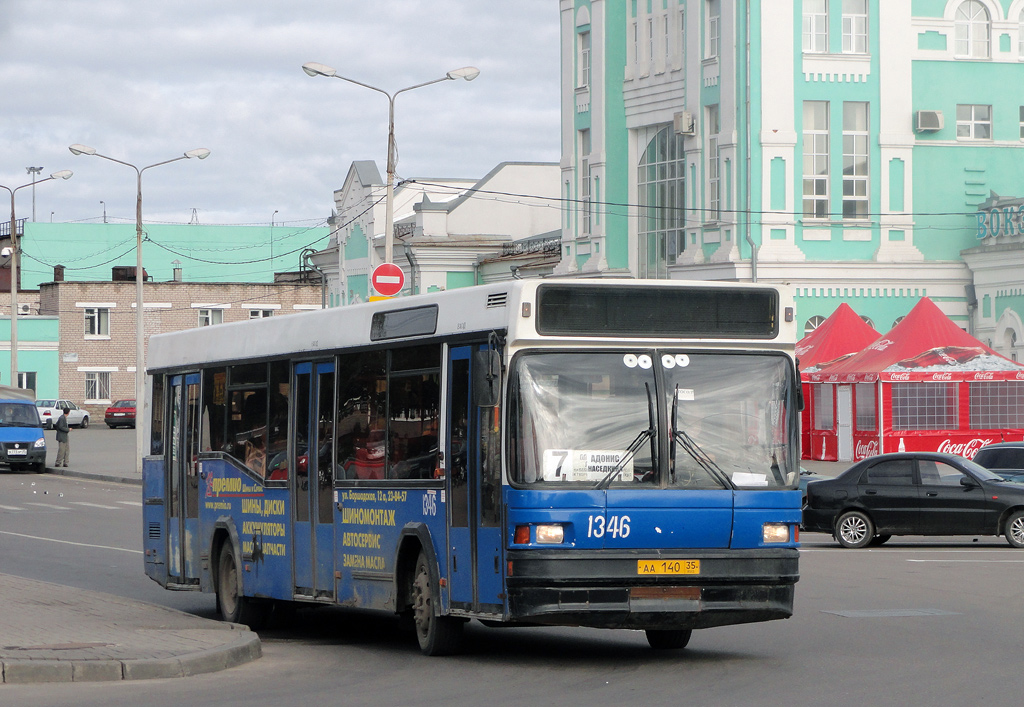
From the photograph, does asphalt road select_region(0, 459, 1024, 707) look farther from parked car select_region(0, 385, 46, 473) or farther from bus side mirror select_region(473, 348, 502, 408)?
parked car select_region(0, 385, 46, 473)

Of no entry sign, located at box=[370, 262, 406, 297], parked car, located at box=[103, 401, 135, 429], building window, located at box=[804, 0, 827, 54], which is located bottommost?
parked car, located at box=[103, 401, 135, 429]

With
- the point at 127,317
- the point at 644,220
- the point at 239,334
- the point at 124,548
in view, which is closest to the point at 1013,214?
the point at 644,220

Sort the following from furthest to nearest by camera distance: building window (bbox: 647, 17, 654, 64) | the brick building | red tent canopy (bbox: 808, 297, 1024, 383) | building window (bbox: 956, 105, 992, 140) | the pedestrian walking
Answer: the brick building
building window (bbox: 647, 17, 654, 64)
building window (bbox: 956, 105, 992, 140)
the pedestrian walking
red tent canopy (bbox: 808, 297, 1024, 383)

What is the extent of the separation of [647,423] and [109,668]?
12.6 ft

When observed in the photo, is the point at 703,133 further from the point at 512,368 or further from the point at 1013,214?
the point at 512,368

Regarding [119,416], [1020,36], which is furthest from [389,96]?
[119,416]

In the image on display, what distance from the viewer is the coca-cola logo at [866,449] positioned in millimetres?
39062

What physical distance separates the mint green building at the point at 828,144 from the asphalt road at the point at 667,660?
2605 centimetres

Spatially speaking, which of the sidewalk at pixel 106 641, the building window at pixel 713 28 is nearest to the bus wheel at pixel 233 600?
the sidewalk at pixel 106 641

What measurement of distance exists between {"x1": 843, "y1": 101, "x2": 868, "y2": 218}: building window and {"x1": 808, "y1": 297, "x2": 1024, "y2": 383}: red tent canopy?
22.3 ft

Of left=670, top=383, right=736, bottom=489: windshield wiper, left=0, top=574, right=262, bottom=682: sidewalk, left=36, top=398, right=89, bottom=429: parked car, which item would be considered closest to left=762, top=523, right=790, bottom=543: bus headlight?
left=670, top=383, right=736, bottom=489: windshield wiper

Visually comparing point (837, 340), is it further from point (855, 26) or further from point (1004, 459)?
point (1004, 459)

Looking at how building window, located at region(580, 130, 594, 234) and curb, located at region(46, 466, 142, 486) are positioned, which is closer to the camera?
curb, located at region(46, 466, 142, 486)

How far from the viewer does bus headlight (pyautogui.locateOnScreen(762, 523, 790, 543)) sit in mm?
10867
